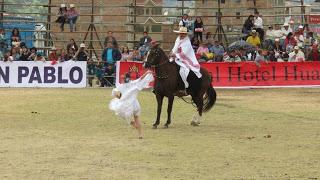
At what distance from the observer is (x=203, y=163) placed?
1229cm

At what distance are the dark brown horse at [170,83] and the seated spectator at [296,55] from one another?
498 inches

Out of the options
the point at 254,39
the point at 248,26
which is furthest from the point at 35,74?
the point at 248,26

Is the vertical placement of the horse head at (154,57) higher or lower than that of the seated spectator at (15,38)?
lower

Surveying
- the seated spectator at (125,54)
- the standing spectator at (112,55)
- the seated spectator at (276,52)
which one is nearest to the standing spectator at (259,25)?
the seated spectator at (276,52)

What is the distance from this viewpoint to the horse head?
18.1 m

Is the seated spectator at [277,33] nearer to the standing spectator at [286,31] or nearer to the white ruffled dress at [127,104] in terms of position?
the standing spectator at [286,31]

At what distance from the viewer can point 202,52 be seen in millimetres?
31781

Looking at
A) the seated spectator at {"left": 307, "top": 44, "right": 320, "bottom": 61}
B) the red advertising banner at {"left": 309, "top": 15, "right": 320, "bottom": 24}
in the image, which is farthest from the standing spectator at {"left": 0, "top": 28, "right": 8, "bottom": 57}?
the red advertising banner at {"left": 309, "top": 15, "right": 320, "bottom": 24}

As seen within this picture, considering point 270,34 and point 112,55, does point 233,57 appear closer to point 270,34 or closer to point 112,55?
point 270,34

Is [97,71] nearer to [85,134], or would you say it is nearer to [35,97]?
[35,97]

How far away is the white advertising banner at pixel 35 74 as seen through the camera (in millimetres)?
30953

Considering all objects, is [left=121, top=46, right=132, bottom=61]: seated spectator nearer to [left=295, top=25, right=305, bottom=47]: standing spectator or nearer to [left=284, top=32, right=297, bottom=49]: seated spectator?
[left=284, top=32, right=297, bottom=49]: seated spectator

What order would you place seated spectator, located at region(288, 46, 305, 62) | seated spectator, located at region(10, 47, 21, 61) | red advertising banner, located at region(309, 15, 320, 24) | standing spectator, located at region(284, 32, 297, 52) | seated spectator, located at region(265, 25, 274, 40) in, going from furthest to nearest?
1. red advertising banner, located at region(309, 15, 320, 24)
2. seated spectator, located at region(265, 25, 274, 40)
3. standing spectator, located at region(284, 32, 297, 52)
4. seated spectator, located at region(10, 47, 21, 61)
5. seated spectator, located at region(288, 46, 305, 62)

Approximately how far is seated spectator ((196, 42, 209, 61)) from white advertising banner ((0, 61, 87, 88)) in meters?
5.20
